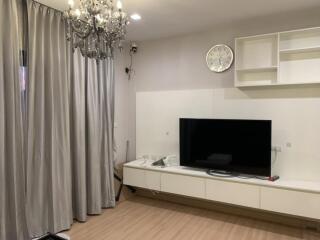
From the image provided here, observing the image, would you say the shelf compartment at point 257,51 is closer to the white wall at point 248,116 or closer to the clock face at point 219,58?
the clock face at point 219,58

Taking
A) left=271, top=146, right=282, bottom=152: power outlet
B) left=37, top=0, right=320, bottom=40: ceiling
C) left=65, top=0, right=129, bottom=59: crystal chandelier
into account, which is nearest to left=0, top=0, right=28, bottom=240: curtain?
left=37, top=0, right=320, bottom=40: ceiling

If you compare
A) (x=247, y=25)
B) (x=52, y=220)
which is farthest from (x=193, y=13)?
(x=52, y=220)

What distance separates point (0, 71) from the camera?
2449mm

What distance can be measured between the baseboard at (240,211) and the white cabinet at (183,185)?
1.38 feet

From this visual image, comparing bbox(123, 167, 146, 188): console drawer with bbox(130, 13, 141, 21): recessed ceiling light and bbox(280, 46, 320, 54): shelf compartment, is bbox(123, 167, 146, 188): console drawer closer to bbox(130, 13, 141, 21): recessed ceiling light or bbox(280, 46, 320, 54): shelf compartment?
bbox(130, 13, 141, 21): recessed ceiling light

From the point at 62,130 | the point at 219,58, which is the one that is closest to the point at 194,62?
the point at 219,58

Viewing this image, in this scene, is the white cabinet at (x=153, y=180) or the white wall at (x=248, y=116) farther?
the white cabinet at (x=153, y=180)

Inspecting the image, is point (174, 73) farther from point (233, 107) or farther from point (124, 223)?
point (124, 223)

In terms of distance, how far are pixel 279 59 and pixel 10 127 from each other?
10.0ft

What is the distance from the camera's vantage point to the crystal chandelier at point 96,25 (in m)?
1.89

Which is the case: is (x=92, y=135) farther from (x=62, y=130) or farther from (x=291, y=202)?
(x=291, y=202)

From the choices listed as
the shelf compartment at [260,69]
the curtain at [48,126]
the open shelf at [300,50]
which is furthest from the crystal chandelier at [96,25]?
the open shelf at [300,50]

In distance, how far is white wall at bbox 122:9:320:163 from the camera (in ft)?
10.4

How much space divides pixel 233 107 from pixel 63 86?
219 centimetres
